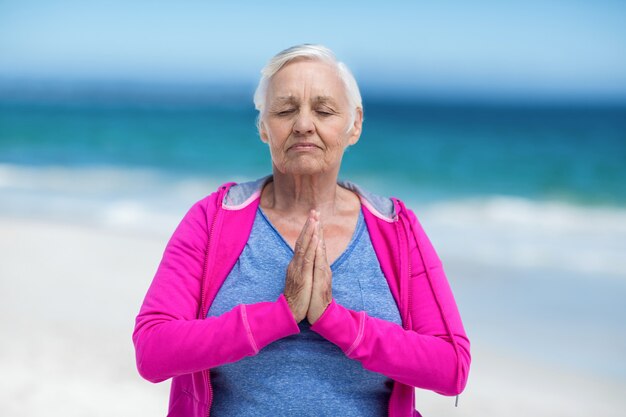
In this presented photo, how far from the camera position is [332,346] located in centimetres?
173

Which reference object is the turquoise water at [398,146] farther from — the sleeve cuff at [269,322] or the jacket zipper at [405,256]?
the sleeve cuff at [269,322]

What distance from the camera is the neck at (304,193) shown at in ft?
6.05

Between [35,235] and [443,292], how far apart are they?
17.8 feet

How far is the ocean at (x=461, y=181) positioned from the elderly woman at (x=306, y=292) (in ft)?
7.72

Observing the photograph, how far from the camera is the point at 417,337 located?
5.48 feet

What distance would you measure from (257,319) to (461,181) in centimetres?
1126

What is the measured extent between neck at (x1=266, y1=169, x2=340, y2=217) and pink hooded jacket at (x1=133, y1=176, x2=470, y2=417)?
61 mm

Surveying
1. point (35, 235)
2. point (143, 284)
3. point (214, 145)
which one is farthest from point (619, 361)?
point (214, 145)

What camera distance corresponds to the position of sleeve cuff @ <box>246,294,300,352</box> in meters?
1.58

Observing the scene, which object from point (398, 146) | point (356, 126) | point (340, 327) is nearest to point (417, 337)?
point (340, 327)

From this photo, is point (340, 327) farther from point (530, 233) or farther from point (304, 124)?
point (530, 233)

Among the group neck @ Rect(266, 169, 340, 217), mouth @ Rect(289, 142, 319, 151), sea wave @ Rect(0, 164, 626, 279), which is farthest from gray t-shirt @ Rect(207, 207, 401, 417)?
sea wave @ Rect(0, 164, 626, 279)

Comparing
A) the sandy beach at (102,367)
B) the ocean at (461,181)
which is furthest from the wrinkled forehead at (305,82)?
the ocean at (461,181)

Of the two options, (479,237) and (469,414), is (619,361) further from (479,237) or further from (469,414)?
(479,237)
